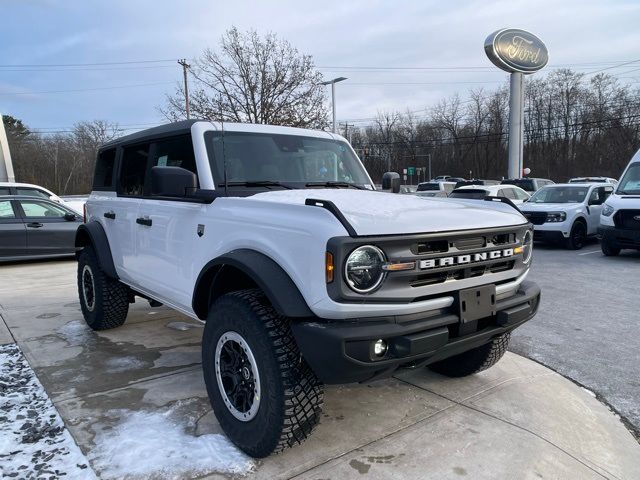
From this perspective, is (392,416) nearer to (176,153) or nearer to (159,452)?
(159,452)

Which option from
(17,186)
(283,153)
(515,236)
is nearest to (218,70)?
(17,186)

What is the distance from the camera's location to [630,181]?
34.7 feet

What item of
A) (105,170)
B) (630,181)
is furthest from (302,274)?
(630,181)

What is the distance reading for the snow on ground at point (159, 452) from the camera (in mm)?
2680

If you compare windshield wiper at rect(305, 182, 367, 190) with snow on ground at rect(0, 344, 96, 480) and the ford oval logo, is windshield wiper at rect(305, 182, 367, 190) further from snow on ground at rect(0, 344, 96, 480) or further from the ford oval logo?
the ford oval logo

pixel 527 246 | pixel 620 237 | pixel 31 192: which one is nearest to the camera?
pixel 527 246

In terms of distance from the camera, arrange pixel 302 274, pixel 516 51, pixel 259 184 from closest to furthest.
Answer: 1. pixel 302 274
2. pixel 259 184
3. pixel 516 51

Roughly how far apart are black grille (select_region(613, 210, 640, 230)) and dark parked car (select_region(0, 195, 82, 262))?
11.6 m

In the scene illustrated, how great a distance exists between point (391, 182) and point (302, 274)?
240 cm

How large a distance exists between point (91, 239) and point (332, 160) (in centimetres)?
266

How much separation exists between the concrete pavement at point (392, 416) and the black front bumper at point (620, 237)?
6.92 metres

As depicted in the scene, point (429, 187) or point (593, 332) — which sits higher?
point (429, 187)

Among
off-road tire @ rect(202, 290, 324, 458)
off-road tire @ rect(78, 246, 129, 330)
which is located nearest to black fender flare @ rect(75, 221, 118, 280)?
off-road tire @ rect(78, 246, 129, 330)

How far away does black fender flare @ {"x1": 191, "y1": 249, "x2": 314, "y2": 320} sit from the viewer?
7.97ft
